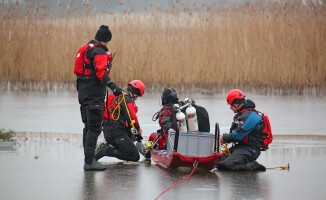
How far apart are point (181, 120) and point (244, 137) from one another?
2.99 ft

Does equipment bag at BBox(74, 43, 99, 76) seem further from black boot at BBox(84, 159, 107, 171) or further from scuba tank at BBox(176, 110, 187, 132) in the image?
scuba tank at BBox(176, 110, 187, 132)

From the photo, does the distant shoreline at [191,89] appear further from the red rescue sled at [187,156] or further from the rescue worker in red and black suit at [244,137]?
the red rescue sled at [187,156]

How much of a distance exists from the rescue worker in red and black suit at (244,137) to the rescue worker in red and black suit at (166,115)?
2.42 ft

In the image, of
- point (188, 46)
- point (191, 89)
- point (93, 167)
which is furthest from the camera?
point (188, 46)

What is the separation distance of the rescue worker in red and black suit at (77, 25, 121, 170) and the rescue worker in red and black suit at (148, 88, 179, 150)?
2.77 feet

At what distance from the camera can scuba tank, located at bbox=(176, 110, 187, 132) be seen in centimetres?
788

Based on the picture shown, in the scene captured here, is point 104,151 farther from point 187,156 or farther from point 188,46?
point 188,46

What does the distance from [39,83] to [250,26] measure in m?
7.00

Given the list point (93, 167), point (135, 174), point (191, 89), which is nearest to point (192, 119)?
point (135, 174)

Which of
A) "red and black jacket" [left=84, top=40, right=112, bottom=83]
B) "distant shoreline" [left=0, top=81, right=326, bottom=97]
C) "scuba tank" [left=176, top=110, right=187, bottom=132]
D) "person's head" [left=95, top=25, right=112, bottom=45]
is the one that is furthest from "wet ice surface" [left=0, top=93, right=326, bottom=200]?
"distant shoreline" [left=0, top=81, right=326, bottom=97]

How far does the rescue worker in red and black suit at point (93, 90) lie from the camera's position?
7688 mm

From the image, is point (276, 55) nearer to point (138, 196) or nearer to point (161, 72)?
point (161, 72)

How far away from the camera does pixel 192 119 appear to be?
810cm

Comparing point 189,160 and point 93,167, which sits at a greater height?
point 189,160
